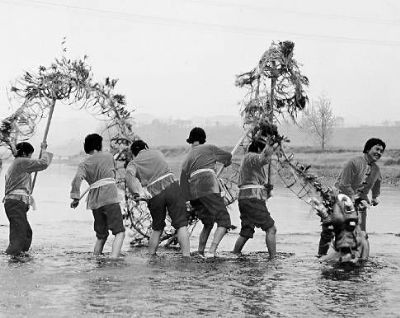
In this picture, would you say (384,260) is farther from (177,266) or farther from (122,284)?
(122,284)

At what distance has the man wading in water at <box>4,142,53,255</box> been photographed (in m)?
11.8

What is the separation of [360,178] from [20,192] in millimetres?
4641

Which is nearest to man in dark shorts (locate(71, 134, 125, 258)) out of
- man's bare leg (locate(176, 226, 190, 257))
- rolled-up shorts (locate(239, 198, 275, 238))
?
man's bare leg (locate(176, 226, 190, 257))

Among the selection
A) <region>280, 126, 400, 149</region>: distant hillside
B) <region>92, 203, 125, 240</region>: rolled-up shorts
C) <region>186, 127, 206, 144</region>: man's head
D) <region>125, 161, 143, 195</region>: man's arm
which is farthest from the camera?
<region>280, 126, 400, 149</region>: distant hillside

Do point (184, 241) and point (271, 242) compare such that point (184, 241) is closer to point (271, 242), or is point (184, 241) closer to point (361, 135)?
point (271, 242)

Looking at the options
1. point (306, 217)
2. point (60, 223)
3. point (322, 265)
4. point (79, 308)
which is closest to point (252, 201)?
point (322, 265)

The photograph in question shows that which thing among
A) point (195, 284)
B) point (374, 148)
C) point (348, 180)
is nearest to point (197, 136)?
point (348, 180)

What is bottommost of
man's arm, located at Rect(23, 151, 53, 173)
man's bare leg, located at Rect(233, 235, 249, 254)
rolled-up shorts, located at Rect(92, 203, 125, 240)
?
man's bare leg, located at Rect(233, 235, 249, 254)

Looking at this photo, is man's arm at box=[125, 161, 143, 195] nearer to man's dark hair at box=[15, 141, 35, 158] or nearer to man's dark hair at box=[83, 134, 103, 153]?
man's dark hair at box=[83, 134, 103, 153]

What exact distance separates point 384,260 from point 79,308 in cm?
546

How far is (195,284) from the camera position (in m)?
9.38

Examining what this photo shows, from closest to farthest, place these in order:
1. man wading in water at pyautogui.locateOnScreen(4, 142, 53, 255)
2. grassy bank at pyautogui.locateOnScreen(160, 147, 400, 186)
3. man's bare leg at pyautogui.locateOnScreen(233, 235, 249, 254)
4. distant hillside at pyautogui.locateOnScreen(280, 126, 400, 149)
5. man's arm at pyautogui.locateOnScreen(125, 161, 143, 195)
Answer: man's arm at pyautogui.locateOnScreen(125, 161, 143, 195)
man wading in water at pyautogui.locateOnScreen(4, 142, 53, 255)
man's bare leg at pyautogui.locateOnScreen(233, 235, 249, 254)
grassy bank at pyautogui.locateOnScreen(160, 147, 400, 186)
distant hillside at pyautogui.locateOnScreen(280, 126, 400, 149)

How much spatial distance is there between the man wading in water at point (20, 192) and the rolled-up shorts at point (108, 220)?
0.98 meters

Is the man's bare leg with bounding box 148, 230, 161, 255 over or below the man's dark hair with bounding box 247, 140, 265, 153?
below
